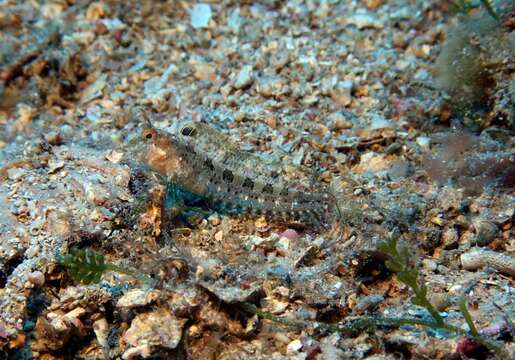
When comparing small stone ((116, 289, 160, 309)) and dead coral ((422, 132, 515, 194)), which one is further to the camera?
dead coral ((422, 132, 515, 194))

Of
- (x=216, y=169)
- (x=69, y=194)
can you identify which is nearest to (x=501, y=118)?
(x=216, y=169)

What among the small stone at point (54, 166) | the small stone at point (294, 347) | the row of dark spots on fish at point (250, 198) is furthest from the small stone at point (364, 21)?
the small stone at point (294, 347)

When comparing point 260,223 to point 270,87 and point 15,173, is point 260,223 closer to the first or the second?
point 270,87

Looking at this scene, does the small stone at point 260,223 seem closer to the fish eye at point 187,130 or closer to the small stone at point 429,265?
the fish eye at point 187,130

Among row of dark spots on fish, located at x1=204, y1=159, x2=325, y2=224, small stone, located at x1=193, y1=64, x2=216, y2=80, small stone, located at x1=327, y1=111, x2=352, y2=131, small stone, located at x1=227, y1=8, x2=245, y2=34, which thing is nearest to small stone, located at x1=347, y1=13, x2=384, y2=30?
small stone, located at x1=227, y1=8, x2=245, y2=34

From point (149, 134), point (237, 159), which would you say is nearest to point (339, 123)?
point (237, 159)

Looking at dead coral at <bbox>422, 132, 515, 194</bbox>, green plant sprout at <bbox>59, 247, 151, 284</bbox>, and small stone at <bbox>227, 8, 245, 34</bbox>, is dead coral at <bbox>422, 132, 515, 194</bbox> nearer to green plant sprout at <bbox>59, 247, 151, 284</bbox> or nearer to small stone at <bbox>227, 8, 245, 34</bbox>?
green plant sprout at <bbox>59, 247, 151, 284</bbox>
